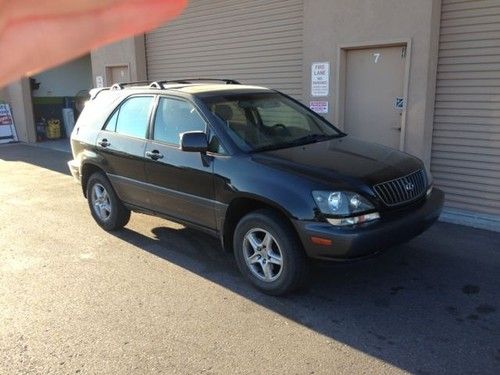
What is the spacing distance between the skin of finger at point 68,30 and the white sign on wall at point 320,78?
6893 mm

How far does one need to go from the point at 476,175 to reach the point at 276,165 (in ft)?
11.7

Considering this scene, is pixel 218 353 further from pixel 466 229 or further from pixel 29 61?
pixel 466 229

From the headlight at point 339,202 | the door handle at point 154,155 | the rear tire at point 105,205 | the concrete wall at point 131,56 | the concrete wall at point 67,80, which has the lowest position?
the rear tire at point 105,205

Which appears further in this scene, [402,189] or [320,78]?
[320,78]

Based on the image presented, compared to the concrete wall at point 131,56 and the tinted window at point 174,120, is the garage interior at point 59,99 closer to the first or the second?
the concrete wall at point 131,56

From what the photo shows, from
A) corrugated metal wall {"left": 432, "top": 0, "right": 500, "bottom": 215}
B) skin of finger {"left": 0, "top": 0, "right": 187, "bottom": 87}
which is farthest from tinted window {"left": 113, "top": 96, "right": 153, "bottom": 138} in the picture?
skin of finger {"left": 0, "top": 0, "right": 187, "bottom": 87}

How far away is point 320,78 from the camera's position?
306 inches

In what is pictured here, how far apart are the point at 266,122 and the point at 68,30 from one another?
4083 millimetres

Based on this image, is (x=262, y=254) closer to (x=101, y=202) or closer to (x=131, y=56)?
(x=101, y=202)

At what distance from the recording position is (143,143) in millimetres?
5266

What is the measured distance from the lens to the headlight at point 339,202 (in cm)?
381

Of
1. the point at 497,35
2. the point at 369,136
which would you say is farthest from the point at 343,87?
the point at 497,35

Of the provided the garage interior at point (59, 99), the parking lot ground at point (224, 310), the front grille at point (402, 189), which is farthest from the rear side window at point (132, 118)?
the garage interior at point (59, 99)

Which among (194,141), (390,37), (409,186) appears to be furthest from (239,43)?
(409,186)
